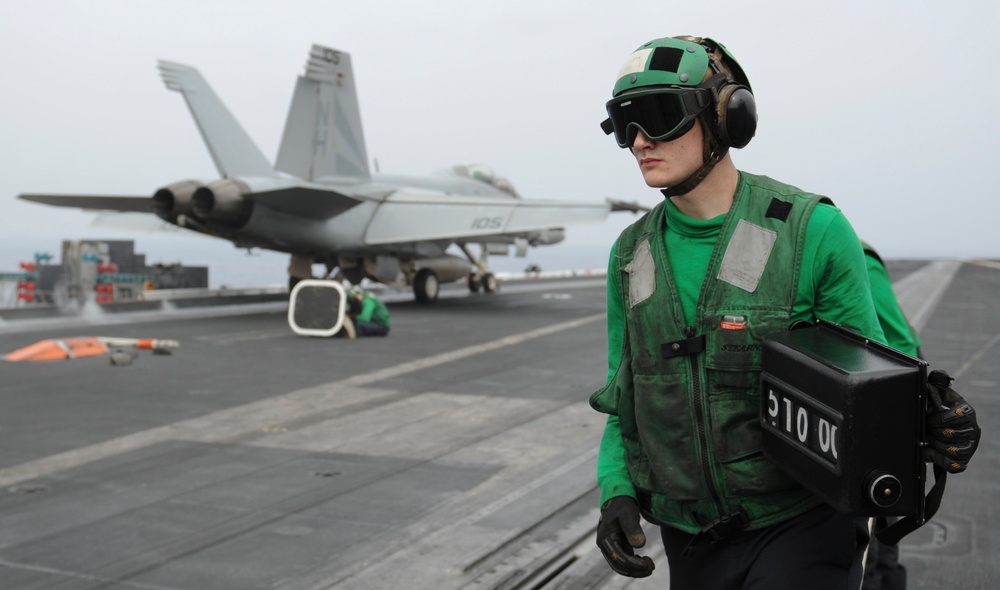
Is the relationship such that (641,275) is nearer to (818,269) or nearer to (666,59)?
(818,269)

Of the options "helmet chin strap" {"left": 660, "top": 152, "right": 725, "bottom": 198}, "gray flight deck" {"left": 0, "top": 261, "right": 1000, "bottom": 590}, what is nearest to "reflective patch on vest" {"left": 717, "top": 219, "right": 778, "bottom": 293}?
"helmet chin strap" {"left": 660, "top": 152, "right": 725, "bottom": 198}

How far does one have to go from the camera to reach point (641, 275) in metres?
2.70

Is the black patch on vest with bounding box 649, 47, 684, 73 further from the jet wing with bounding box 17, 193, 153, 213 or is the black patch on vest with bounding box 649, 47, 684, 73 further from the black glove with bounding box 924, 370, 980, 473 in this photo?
the jet wing with bounding box 17, 193, 153, 213

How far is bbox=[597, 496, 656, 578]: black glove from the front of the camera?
2.51 meters

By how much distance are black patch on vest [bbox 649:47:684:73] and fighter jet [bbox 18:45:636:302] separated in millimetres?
18423

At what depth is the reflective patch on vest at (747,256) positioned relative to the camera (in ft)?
8.25

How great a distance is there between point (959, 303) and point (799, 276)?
99.2 feet

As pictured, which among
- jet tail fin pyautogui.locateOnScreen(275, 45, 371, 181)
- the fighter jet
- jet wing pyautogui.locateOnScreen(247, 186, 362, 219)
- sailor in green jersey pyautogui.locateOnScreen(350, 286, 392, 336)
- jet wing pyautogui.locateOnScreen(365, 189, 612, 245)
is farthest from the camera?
jet tail fin pyautogui.locateOnScreen(275, 45, 371, 181)

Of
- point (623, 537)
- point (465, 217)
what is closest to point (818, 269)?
point (623, 537)

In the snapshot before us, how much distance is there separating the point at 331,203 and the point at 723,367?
19657 mm

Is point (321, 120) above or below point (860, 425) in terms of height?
above

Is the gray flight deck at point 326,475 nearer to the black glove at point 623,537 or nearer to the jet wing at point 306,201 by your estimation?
the black glove at point 623,537

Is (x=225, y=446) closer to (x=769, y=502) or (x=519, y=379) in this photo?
(x=519, y=379)

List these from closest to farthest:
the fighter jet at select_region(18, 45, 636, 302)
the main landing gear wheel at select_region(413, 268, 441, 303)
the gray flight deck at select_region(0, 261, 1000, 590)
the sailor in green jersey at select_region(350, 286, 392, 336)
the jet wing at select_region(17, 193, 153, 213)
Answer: the gray flight deck at select_region(0, 261, 1000, 590) < the sailor in green jersey at select_region(350, 286, 392, 336) < the fighter jet at select_region(18, 45, 636, 302) < the jet wing at select_region(17, 193, 153, 213) < the main landing gear wheel at select_region(413, 268, 441, 303)
